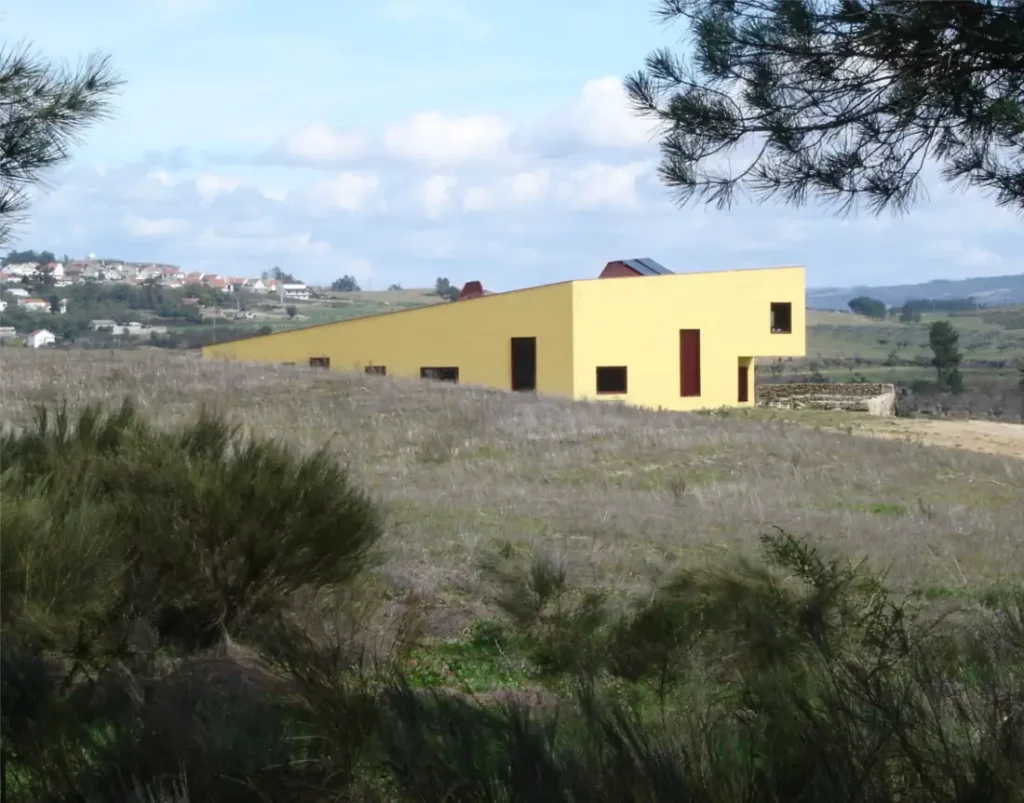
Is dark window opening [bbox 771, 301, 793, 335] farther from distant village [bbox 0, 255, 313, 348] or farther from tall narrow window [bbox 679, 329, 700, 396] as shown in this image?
distant village [bbox 0, 255, 313, 348]

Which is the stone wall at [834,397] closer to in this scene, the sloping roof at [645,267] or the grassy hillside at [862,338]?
the sloping roof at [645,267]

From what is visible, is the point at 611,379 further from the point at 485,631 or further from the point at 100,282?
the point at 485,631

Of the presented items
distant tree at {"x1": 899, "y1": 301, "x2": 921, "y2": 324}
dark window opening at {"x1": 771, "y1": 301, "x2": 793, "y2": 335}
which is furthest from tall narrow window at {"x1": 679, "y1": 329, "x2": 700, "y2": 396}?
distant tree at {"x1": 899, "y1": 301, "x2": 921, "y2": 324}

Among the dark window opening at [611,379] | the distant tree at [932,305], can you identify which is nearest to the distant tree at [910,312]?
the distant tree at [932,305]

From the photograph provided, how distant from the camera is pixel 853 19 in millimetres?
5887

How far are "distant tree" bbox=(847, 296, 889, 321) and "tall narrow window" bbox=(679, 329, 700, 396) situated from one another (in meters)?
21.5

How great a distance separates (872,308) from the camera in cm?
7356

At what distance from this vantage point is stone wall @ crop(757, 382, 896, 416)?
42.4 m

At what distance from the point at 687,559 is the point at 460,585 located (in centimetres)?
218

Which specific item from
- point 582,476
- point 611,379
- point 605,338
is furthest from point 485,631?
point 611,379

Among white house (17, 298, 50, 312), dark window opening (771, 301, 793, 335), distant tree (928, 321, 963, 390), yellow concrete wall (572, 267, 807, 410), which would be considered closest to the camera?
white house (17, 298, 50, 312)

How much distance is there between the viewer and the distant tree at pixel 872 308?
65.7 metres

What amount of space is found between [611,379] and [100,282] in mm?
21148

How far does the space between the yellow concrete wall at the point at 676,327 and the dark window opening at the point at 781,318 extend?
184mm
